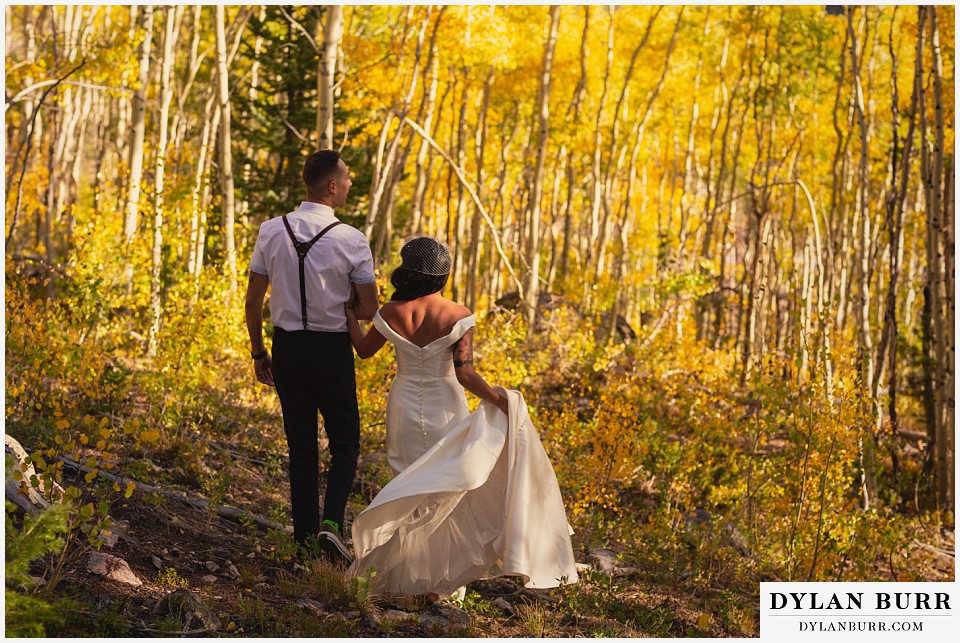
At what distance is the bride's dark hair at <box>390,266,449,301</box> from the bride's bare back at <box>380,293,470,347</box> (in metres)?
0.03

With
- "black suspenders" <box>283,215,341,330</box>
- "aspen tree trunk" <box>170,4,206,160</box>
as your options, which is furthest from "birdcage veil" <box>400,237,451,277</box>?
"aspen tree trunk" <box>170,4,206,160</box>

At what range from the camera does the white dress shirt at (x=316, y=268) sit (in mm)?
4078

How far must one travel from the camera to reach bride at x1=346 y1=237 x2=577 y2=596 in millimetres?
3963

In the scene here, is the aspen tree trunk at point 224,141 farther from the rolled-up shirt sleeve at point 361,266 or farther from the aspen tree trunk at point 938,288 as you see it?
the aspen tree trunk at point 938,288

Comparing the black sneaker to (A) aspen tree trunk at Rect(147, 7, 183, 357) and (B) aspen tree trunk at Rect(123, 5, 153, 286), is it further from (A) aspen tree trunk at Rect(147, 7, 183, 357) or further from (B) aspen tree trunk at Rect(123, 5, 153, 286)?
(B) aspen tree trunk at Rect(123, 5, 153, 286)

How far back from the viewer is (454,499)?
160 inches

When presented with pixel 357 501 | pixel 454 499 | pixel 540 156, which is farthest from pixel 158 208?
pixel 540 156

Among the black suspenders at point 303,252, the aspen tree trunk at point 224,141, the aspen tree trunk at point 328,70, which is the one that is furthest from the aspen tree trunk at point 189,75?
the black suspenders at point 303,252

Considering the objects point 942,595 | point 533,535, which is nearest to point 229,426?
point 533,535

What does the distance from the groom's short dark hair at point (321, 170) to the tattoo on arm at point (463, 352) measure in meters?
0.91

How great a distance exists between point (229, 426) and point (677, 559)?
338 cm

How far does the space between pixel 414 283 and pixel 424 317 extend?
6.2 inches

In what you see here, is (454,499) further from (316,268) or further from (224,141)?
(224,141)

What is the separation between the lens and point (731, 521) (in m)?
7.30
